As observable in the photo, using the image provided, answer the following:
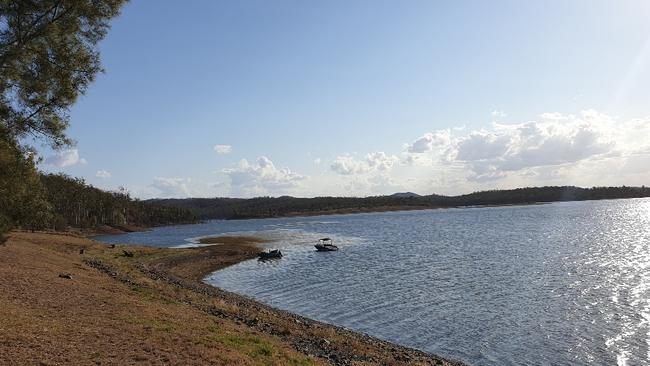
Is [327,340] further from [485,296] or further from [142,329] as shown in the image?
[485,296]

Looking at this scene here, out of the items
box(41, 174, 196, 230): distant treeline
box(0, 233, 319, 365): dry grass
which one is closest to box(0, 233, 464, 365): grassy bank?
box(0, 233, 319, 365): dry grass

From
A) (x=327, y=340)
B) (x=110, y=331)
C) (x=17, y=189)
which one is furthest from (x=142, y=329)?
(x=327, y=340)

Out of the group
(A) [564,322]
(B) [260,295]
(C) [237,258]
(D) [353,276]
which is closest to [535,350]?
(A) [564,322]

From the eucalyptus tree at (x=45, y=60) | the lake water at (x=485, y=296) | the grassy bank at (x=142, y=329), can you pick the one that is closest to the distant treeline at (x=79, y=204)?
the lake water at (x=485, y=296)

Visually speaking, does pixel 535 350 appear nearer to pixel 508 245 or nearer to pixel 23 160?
pixel 23 160

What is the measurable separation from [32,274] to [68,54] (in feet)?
61.6

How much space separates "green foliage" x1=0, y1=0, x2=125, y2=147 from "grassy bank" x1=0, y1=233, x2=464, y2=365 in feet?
24.0

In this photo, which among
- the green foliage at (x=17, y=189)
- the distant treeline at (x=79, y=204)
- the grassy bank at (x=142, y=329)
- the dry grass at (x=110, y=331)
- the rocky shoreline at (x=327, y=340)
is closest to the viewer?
the dry grass at (x=110, y=331)

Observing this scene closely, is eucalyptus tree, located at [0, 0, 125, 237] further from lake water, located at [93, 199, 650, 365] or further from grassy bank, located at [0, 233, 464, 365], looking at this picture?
lake water, located at [93, 199, 650, 365]

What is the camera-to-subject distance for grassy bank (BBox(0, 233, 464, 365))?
51.0ft

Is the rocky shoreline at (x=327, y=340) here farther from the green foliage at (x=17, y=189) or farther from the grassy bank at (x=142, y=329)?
the green foliage at (x=17, y=189)

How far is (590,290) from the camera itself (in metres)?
41.0

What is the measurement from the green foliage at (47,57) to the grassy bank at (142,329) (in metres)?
7.30

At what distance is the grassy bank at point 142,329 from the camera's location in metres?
15.5
